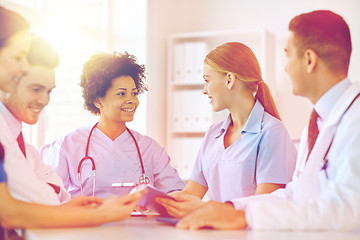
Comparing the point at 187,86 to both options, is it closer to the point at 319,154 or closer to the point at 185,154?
the point at 185,154

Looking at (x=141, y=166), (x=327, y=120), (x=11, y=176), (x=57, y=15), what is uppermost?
(x=57, y=15)

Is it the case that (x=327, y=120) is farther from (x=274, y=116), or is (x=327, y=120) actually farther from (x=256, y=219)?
(x=274, y=116)

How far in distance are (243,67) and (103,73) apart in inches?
28.9

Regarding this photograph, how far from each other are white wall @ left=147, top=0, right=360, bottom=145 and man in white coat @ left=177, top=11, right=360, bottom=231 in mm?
2830

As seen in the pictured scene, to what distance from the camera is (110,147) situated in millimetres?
2393

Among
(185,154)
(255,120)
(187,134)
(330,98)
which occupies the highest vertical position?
(330,98)

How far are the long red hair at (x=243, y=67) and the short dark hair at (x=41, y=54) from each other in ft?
2.74

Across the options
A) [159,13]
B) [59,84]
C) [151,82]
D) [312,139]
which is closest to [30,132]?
[59,84]

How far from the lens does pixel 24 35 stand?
1.37 meters

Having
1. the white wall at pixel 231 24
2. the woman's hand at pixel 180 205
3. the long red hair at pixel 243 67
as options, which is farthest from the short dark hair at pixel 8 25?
the white wall at pixel 231 24

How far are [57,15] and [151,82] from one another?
3.45 feet

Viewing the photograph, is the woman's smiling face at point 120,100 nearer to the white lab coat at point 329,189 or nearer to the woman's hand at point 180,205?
the woman's hand at point 180,205

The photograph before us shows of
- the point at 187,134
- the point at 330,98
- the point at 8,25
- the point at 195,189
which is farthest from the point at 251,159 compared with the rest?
the point at 187,134

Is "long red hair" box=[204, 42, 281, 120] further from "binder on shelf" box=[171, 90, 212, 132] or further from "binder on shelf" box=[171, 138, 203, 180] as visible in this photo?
"binder on shelf" box=[171, 138, 203, 180]
